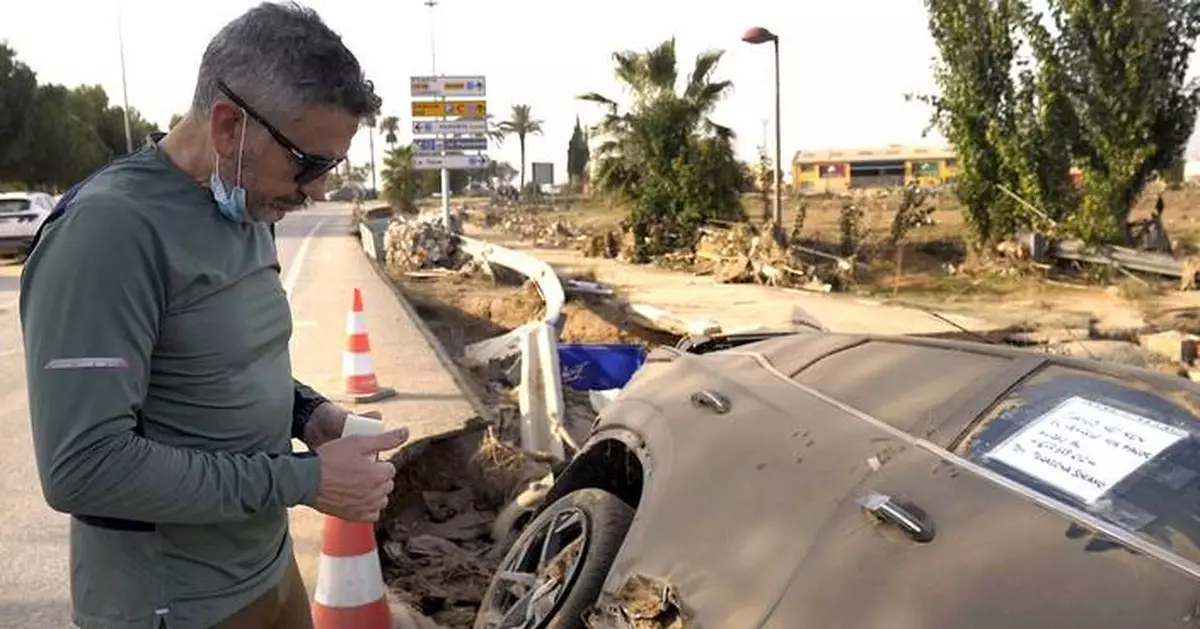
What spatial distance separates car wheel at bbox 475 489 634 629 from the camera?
299 cm

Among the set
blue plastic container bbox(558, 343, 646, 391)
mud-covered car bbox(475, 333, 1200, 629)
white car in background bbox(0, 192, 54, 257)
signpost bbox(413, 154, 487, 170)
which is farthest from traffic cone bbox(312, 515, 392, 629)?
signpost bbox(413, 154, 487, 170)

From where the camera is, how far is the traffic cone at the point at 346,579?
146 inches

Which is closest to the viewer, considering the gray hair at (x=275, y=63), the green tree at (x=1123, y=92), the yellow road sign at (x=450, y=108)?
the gray hair at (x=275, y=63)

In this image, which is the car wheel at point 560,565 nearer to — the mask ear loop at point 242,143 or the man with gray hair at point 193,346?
the man with gray hair at point 193,346

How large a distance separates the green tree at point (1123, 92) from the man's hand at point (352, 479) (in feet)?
69.3

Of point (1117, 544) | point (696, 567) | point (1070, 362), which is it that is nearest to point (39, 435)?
point (696, 567)

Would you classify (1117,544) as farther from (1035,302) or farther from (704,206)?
(704,206)

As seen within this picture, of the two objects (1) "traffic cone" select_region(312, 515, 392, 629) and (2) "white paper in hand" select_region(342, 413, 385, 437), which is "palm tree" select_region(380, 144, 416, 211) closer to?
Result: (1) "traffic cone" select_region(312, 515, 392, 629)

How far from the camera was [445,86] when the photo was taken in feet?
97.9

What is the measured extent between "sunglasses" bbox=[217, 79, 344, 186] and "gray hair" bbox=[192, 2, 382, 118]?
0.01m

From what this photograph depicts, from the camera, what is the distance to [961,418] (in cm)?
259

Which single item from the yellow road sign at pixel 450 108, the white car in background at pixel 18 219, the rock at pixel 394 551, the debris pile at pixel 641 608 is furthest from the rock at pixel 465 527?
the yellow road sign at pixel 450 108

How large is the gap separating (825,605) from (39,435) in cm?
144

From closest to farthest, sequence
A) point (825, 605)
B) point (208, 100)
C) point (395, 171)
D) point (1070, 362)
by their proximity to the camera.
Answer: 1. point (208, 100)
2. point (825, 605)
3. point (1070, 362)
4. point (395, 171)
